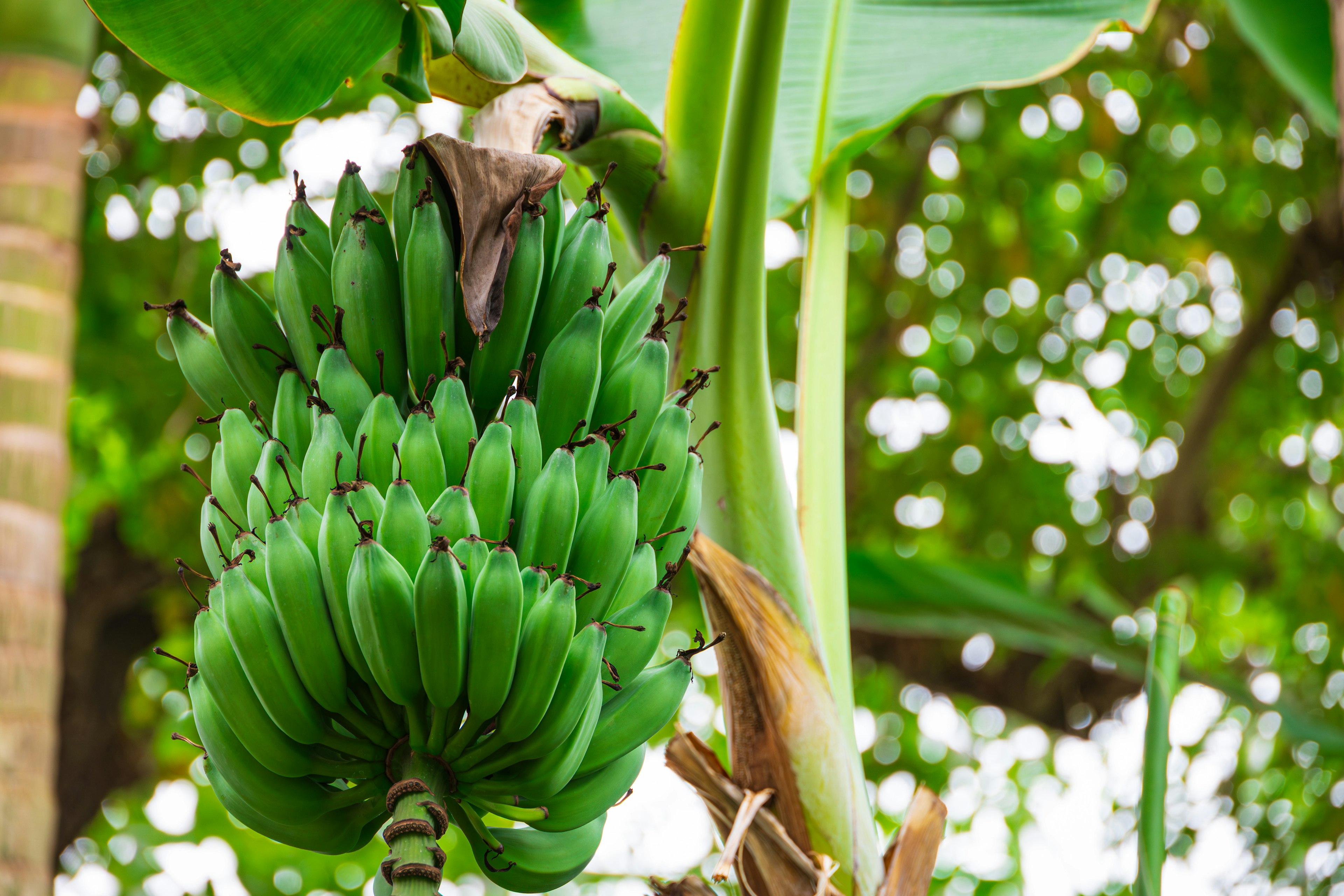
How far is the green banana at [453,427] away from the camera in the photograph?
0.80 metres

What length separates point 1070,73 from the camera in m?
3.34

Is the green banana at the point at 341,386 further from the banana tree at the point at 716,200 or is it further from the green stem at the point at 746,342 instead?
the green stem at the point at 746,342

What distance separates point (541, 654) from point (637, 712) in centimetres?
15

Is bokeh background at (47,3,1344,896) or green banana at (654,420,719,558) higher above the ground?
green banana at (654,420,719,558)

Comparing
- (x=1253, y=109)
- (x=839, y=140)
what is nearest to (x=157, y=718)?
(x=839, y=140)

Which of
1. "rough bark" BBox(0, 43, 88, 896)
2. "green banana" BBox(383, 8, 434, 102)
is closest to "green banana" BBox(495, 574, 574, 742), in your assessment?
"green banana" BBox(383, 8, 434, 102)

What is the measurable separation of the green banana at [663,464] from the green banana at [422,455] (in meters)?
0.18

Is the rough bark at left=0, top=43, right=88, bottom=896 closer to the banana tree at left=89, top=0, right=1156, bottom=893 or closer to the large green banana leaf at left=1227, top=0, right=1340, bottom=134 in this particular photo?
the banana tree at left=89, top=0, right=1156, bottom=893

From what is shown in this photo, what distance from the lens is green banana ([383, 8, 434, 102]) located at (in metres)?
0.98

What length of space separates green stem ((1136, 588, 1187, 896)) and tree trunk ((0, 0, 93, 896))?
1.52 m

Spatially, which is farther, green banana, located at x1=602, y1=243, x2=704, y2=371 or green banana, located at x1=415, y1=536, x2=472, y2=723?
green banana, located at x1=602, y1=243, x2=704, y2=371

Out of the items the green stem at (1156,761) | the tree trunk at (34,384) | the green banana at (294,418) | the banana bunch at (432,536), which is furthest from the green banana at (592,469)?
the tree trunk at (34,384)

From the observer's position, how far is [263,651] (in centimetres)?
73

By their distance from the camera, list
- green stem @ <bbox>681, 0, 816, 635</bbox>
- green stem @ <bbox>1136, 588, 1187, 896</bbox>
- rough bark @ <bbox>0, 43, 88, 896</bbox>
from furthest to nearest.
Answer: rough bark @ <bbox>0, 43, 88, 896</bbox>, green stem @ <bbox>681, 0, 816, 635</bbox>, green stem @ <bbox>1136, 588, 1187, 896</bbox>
